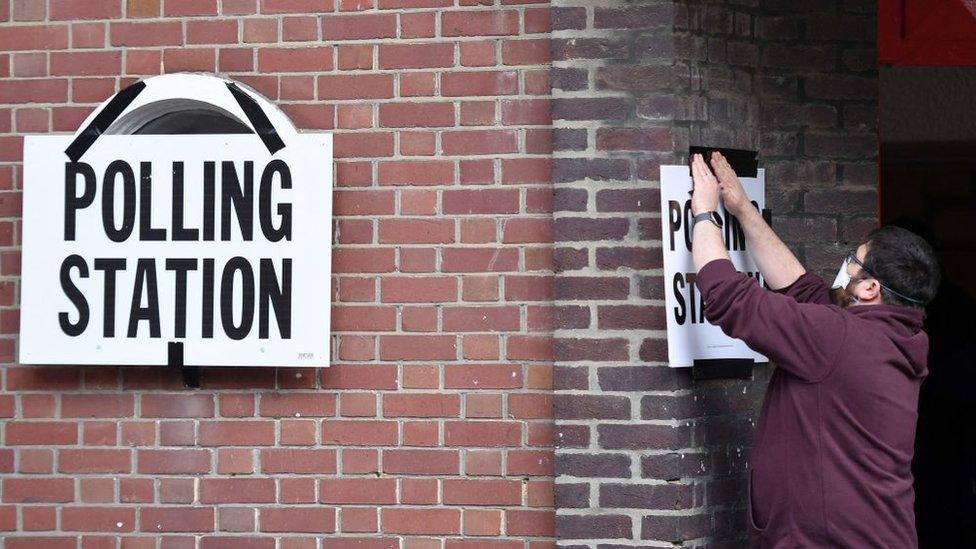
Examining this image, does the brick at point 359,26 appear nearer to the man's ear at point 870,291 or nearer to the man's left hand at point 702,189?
the man's left hand at point 702,189

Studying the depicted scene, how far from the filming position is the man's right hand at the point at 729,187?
15.1 ft

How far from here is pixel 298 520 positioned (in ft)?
16.1

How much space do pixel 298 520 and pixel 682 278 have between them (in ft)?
5.14

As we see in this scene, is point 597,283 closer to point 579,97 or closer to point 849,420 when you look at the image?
point 579,97

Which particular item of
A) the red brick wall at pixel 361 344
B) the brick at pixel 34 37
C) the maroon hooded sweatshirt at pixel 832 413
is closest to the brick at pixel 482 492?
the red brick wall at pixel 361 344

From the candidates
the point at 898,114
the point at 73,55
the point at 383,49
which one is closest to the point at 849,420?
the point at 383,49

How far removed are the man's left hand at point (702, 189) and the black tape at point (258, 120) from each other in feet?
4.59

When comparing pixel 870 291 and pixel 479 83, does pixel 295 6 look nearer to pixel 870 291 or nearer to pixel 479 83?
pixel 479 83

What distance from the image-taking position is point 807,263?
200 inches

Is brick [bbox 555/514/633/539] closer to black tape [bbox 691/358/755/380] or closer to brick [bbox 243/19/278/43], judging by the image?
black tape [bbox 691/358/755/380]

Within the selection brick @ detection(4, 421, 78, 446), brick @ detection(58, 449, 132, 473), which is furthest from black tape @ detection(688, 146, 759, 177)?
brick @ detection(4, 421, 78, 446)

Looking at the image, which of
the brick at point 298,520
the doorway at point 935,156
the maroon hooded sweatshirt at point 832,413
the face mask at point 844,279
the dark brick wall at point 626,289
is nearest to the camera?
the maroon hooded sweatshirt at point 832,413

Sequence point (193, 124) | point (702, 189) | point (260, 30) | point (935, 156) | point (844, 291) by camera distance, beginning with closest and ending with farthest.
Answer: point (844, 291) → point (702, 189) → point (260, 30) → point (193, 124) → point (935, 156)

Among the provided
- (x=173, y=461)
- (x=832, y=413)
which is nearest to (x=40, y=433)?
(x=173, y=461)
